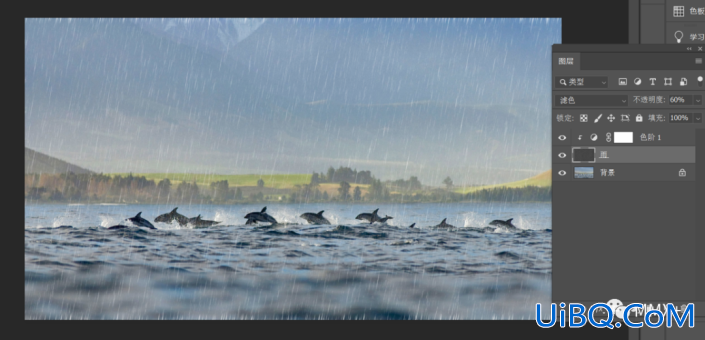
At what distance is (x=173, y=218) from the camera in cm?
1920

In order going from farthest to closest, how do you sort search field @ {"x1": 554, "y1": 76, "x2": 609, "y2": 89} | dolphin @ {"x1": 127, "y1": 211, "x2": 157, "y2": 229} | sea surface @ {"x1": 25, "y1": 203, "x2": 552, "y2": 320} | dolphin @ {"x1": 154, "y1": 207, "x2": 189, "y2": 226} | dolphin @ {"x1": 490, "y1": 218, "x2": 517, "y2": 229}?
dolphin @ {"x1": 490, "y1": 218, "x2": 517, "y2": 229} < dolphin @ {"x1": 154, "y1": 207, "x2": 189, "y2": 226} < dolphin @ {"x1": 127, "y1": 211, "x2": 157, "y2": 229} < sea surface @ {"x1": 25, "y1": 203, "x2": 552, "y2": 320} < search field @ {"x1": 554, "y1": 76, "x2": 609, "y2": 89}

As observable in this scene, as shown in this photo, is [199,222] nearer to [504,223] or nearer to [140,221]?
[140,221]

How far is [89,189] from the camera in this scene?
23.5 meters

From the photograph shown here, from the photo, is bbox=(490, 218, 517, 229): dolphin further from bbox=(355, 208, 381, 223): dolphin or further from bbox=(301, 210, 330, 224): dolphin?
bbox=(301, 210, 330, 224): dolphin

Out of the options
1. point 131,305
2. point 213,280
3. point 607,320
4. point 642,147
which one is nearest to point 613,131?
point 642,147

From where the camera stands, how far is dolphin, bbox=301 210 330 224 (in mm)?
19983

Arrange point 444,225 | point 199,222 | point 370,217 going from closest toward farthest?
point 444,225 → point 199,222 → point 370,217

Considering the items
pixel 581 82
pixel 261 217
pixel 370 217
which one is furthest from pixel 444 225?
pixel 581 82

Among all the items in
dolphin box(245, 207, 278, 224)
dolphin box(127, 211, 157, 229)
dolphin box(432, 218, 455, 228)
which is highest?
dolphin box(432, 218, 455, 228)

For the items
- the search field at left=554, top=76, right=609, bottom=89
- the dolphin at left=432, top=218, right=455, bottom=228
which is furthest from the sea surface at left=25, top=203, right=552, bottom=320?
the search field at left=554, top=76, right=609, bottom=89

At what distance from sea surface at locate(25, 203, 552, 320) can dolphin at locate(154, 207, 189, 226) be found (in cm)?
31

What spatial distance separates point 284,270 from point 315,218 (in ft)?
20.7

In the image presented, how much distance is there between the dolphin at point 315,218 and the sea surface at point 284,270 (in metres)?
0.37

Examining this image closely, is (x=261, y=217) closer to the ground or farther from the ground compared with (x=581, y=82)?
closer to the ground
